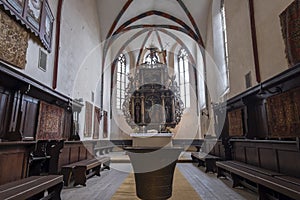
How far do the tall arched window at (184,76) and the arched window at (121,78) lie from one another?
3.49m

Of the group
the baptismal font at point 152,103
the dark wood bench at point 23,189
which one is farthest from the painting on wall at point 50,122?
the baptismal font at point 152,103

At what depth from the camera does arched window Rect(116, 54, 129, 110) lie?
13320 millimetres

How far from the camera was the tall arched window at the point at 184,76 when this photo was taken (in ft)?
42.9

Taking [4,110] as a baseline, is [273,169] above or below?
below

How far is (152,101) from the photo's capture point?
436 inches

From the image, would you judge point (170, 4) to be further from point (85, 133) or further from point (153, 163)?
point (153, 163)

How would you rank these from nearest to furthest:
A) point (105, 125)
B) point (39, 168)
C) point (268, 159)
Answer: point (268, 159), point (39, 168), point (105, 125)

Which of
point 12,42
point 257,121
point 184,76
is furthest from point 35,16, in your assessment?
point 184,76

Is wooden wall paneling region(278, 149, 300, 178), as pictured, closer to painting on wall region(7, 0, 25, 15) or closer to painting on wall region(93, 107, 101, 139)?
painting on wall region(7, 0, 25, 15)

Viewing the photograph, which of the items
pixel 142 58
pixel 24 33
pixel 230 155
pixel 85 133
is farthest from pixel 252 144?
pixel 142 58

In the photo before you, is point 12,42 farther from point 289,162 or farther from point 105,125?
point 105,125

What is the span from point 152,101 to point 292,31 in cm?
797

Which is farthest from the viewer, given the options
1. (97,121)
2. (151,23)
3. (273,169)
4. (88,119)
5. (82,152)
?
(151,23)

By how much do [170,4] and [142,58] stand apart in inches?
174
